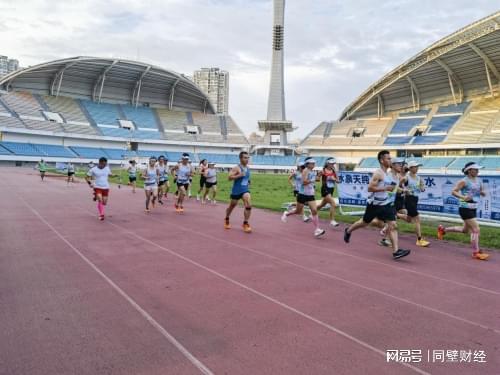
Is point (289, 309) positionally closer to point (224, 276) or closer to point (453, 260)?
point (224, 276)

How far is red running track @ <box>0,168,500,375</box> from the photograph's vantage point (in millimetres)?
3586

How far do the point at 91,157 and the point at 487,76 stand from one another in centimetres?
5525

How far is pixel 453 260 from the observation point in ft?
25.9

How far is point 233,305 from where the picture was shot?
4.93 meters

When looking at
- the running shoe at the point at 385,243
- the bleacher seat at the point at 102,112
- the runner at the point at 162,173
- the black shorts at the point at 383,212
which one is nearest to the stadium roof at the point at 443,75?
the bleacher seat at the point at 102,112

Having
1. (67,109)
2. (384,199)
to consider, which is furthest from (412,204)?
(67,109)

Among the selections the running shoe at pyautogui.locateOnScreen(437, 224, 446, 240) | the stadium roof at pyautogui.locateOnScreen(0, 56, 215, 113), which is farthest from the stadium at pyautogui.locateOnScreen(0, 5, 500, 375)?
the stadium roof at pyautogui.locateOnScreen(0, 56, 215, 113)

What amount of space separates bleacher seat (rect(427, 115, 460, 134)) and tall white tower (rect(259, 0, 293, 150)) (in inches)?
1072

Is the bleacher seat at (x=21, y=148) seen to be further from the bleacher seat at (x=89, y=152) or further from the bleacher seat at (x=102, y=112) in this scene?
the bleacher seat at (x=102, y=112)

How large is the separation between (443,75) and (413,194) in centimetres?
5972

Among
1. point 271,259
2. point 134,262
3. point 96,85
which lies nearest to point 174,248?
point 134,262

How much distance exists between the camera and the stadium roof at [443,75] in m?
49.5

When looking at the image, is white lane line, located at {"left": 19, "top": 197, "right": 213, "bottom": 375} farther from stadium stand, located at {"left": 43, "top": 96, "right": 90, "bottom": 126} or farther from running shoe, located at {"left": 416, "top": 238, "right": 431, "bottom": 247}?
stadium stand, located at {"left": 43, "top": 96, "right": 90, "bottom": 126}

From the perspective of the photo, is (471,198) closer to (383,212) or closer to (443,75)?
(383,212)
